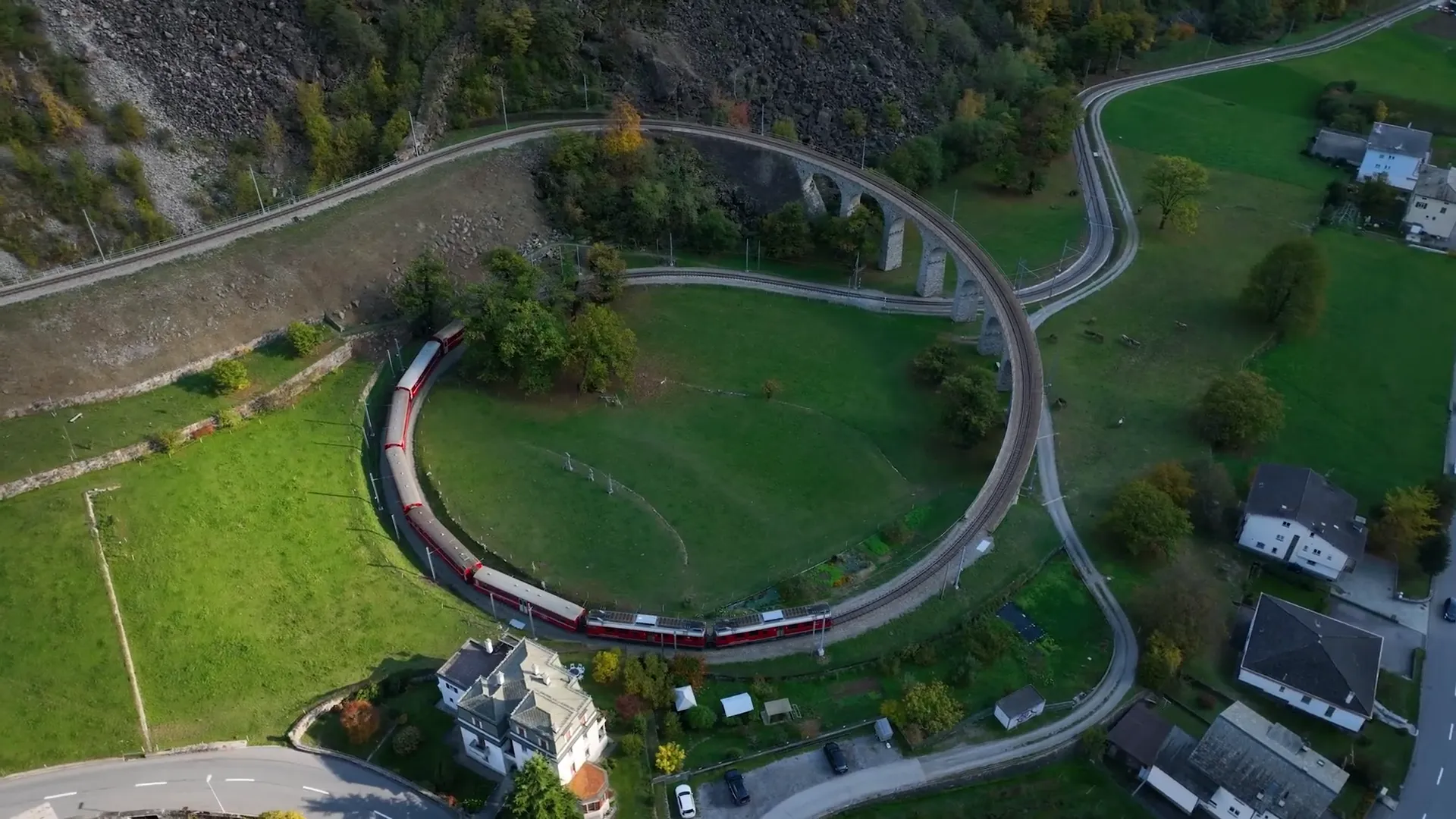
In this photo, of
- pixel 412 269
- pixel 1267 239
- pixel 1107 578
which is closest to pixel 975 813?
pixel 1107 578

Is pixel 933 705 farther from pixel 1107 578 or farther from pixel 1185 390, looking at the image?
pixel 1185 390

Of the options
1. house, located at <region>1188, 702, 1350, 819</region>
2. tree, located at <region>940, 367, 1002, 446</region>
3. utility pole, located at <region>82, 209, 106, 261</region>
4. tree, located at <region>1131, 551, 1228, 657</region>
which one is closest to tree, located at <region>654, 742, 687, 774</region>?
house, located at <region>1188, 702, 1350, 819</region>

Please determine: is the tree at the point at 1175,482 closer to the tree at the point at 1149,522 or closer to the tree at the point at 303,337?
the tree at the point at 1149,522

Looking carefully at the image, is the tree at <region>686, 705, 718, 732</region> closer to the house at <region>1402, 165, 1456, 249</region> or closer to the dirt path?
the dirt path

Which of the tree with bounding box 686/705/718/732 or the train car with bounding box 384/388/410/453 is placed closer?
the tree with bounding box 686/705/718/732

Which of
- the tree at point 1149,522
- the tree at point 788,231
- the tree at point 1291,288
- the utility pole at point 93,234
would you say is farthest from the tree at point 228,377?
the tree at point 1291,288

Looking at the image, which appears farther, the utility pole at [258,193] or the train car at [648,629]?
the utility pole at [258,193]
